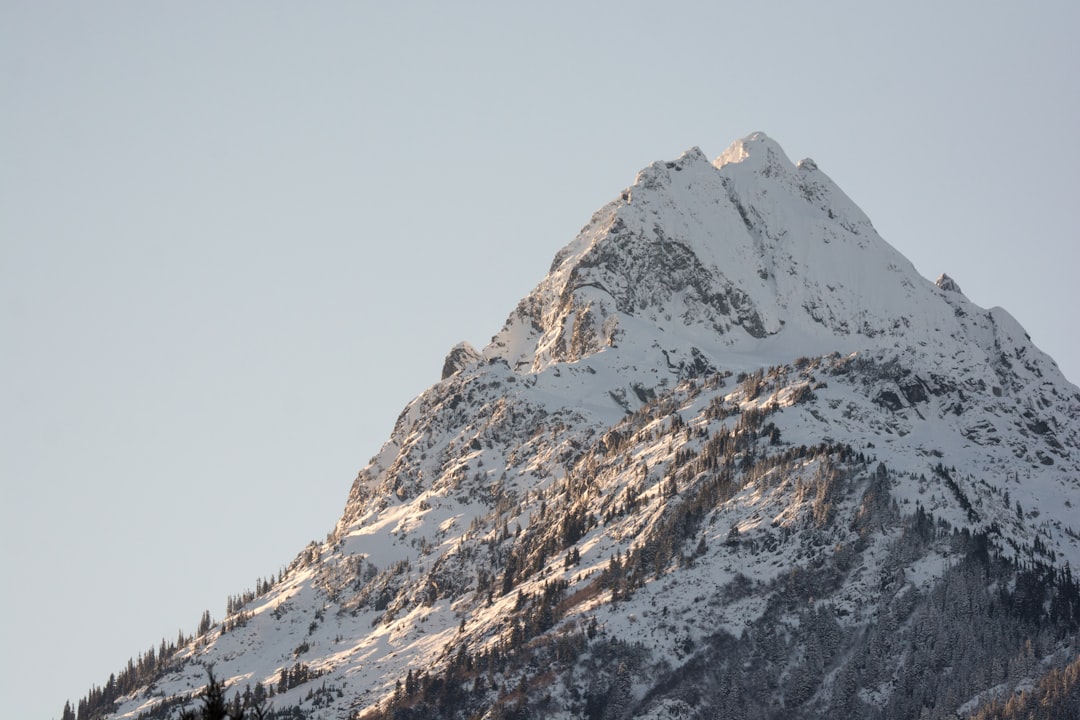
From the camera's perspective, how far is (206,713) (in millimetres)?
83875
